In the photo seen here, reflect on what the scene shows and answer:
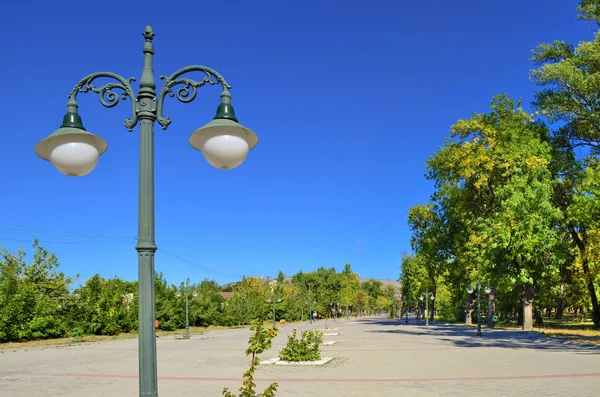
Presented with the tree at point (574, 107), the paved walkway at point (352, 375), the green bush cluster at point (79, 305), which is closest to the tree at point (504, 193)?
the tree at point (574, 107)

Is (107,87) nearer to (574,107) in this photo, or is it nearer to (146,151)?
(146,151)

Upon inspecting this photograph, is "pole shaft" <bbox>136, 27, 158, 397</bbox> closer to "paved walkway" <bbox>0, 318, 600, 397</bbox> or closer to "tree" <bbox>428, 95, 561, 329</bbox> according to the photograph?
"paved walkway" <bbox>0, 318, 600, 397</bbox>

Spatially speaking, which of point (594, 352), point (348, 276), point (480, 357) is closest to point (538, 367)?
point (480, 357)

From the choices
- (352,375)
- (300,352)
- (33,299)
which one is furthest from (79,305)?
(352,375)

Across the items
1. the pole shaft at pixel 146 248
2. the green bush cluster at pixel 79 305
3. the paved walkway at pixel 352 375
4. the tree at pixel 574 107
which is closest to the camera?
the pole shaft at pixel 146 248

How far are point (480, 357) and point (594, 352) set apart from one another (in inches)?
214

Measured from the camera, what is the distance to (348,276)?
10800 centimetres

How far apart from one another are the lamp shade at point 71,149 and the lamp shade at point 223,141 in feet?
2.77

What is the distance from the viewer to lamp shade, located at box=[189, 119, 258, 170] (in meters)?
4.16

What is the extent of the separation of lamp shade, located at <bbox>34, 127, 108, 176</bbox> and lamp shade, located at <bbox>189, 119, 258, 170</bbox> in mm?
846

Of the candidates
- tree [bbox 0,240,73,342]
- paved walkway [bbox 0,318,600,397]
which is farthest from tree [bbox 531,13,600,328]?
tree [bbox 0,240,73,342]

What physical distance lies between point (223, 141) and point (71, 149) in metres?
1.24

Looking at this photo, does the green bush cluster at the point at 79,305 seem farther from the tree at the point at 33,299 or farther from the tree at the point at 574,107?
the tree at the point at 574,107

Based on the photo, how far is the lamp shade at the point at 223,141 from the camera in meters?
4.16
